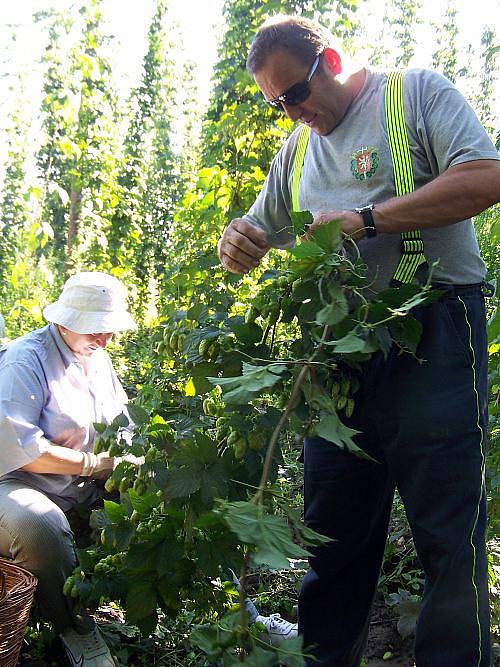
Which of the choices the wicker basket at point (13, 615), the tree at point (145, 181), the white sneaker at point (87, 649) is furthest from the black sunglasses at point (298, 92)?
the tree at point (145, 181)

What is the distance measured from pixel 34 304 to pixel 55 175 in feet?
11.9

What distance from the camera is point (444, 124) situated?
1602 millimetres

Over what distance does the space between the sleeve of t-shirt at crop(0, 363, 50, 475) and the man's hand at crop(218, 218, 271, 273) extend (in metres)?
1.01

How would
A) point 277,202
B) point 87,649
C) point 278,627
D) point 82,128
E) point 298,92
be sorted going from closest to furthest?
point 298,92, point 277,202, point 87,649, point 278,627, point 82,128

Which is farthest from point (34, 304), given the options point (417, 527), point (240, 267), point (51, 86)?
point (417, 527)

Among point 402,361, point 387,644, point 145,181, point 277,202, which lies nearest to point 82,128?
point 277,202

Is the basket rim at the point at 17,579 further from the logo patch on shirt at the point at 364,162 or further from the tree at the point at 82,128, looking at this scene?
the tree at the point at 82,128

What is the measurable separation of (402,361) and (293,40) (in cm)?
84

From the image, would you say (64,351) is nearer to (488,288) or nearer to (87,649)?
(87,649)

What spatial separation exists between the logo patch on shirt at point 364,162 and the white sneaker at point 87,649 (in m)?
1.72

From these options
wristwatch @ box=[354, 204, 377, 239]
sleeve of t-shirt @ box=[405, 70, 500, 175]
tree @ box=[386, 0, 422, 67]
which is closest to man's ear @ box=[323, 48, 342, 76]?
sleeve of t-shirt @ box=[405, 70, 500, 175]

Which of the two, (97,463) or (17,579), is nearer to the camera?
(17,579)

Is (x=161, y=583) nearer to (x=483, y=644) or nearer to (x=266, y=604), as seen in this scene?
(x=483, y=644)

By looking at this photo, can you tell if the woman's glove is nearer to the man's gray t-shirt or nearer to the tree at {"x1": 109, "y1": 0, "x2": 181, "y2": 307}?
the man's gray t-shirt
